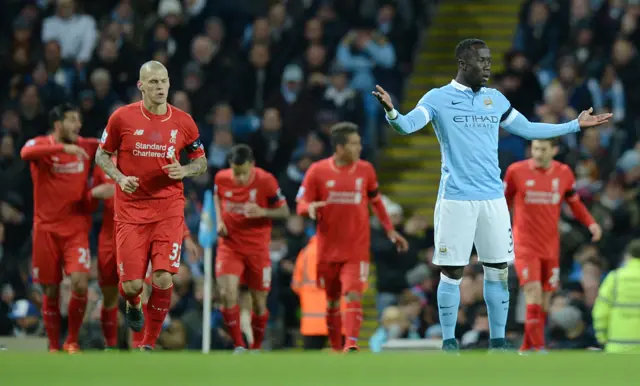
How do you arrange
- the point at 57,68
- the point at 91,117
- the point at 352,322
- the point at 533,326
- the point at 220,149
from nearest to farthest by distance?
the point at 352,322
the point at 533,326
the point at 220,149
the point at 91,117
the point at 57,68

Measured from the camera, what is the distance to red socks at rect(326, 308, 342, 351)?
1570 centimetres

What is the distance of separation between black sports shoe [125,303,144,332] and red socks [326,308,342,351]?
10.8ft

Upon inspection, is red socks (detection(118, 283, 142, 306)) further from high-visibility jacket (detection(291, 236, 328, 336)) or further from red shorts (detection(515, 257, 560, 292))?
red shorts (detection(515, 257, 560, 292))

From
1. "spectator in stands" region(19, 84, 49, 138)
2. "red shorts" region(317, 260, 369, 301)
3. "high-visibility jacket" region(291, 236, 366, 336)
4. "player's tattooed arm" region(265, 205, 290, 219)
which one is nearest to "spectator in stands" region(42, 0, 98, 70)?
"spectator in stands" region(19, 84, 49, 138)

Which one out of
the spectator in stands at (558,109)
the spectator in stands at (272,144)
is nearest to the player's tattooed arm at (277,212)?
the spectator in stands at (272,144)

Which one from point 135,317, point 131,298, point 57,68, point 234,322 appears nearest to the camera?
point 131,298

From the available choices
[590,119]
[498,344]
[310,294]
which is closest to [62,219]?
[310,294]

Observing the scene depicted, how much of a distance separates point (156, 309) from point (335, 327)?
344cm

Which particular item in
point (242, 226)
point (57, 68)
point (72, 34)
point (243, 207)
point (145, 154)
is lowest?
point (242, 226)

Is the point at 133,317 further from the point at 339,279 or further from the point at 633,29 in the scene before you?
the point at 633,29

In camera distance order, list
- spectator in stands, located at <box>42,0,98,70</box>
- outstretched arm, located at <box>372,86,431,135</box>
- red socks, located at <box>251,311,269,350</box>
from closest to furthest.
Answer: outstretched arm, located at <box>372,86,431,135</box> < red socks, located at <box>251,311,269,350</box> < spectator in stands, located at <box>42,0,98,70</box>

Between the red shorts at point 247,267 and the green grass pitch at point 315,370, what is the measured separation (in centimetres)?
591

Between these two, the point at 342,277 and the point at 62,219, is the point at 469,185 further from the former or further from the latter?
the point at 62,219

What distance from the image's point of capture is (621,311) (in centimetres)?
1496
